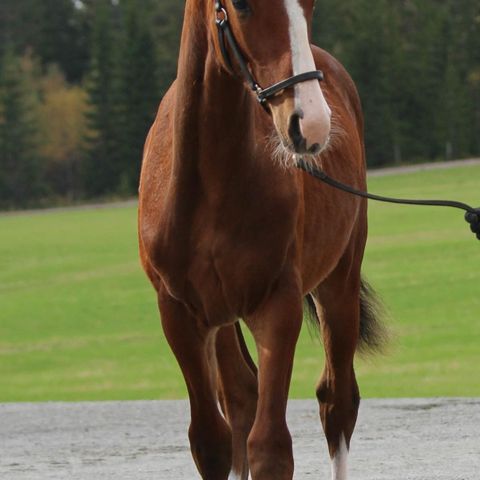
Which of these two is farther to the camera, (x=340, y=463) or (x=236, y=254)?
(x=340, y=463)

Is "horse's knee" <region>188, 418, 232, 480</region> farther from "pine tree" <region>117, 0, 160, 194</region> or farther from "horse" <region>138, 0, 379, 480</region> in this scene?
"pine tree" <region>117, 0, 160, 194</region>

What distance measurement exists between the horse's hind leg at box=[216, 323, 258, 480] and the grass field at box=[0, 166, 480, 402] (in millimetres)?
1791

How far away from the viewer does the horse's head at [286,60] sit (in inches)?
168

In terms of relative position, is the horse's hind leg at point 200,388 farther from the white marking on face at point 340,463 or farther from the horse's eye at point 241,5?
the horse's eye at point 241,5

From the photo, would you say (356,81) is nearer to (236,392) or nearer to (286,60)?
(236,392)

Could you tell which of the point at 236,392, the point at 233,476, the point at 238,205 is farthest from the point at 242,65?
the point at 233,476

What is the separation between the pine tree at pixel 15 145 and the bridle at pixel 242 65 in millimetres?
62822

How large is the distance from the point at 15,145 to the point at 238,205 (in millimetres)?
64291

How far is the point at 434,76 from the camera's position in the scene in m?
66.9

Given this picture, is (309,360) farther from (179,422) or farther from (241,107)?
(241,107)

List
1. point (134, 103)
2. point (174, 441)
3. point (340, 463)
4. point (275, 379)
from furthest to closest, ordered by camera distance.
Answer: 1. point (134, 103)
2. point (174, 441)
3. point (340, 463)
4. point (275, 379)

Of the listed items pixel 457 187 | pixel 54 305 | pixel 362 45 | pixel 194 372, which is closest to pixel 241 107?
pixel 194 372

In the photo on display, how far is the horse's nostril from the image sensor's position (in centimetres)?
429

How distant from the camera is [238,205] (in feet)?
17.1
